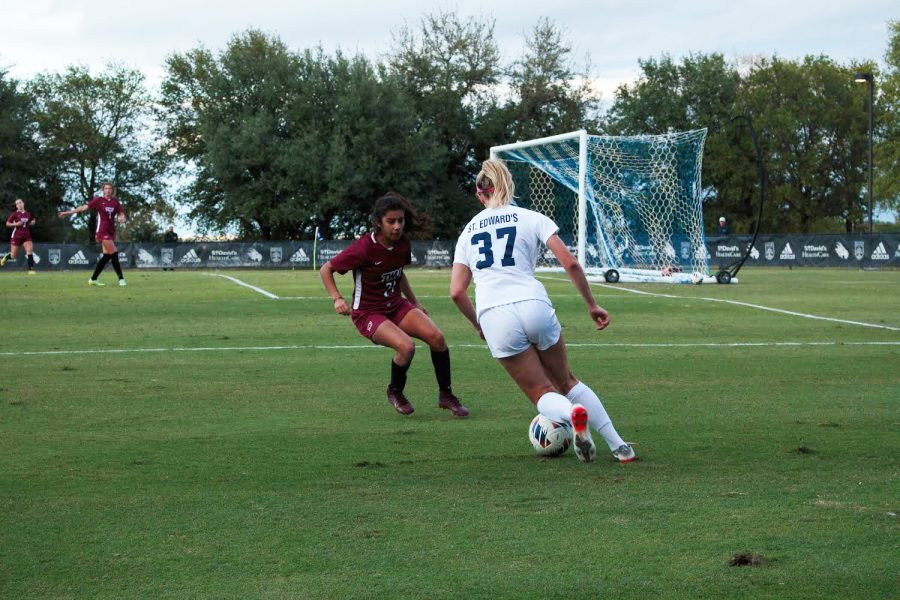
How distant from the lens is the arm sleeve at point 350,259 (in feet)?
27.8

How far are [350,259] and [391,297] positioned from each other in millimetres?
536

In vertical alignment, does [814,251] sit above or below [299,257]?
above

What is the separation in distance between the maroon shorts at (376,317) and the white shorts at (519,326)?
2390 millimetres

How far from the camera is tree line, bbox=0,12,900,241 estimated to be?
204 feet

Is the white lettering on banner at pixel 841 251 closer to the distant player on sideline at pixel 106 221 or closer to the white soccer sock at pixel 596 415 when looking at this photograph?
the distant player on sideline at pixel 106 221

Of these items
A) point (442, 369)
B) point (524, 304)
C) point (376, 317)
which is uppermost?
point (524, 304)

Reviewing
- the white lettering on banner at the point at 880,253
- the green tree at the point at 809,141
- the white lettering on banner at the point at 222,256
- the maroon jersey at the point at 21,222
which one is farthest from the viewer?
the green tree at the point at 809,141

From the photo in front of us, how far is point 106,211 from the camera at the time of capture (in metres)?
26.7

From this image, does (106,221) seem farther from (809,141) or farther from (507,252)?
(809,141)

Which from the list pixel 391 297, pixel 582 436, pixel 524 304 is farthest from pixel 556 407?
pixel 391 297

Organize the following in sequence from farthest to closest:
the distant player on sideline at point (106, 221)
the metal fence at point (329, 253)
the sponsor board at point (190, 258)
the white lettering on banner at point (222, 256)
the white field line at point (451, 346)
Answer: the white lettering on banner at point (222, 256) → the sponsor board at point (190, 258) → the metal fence at point (329, 253) → the distant player on sideline at point (106, 221) → the white field line at point (451, 346)

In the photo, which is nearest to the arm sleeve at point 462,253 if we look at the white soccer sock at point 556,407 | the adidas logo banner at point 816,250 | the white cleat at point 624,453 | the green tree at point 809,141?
the white soccer sock at point 556,407

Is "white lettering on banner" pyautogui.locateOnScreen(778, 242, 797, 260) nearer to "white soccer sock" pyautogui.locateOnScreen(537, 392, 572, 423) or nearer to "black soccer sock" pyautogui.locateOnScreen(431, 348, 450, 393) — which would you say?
"black soccer sock" pyautogui.locateOnScreen(431, 348, 450, 393)

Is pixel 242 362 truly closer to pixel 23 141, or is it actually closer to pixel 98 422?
pixel 98 422
